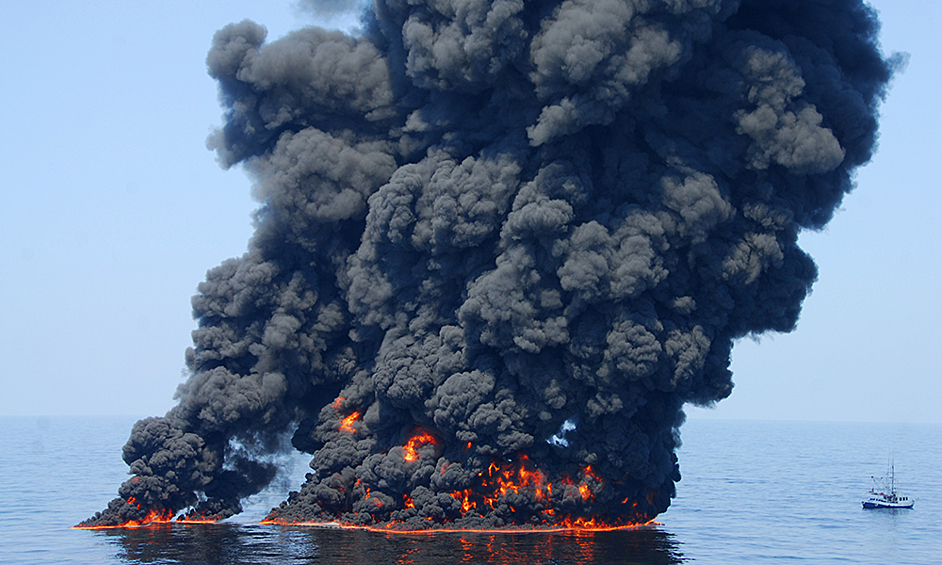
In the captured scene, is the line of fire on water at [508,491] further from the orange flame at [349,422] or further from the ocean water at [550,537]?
the orange flame at [349,422]

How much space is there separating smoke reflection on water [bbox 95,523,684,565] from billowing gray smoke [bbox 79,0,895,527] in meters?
2.73

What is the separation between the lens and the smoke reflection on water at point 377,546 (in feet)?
175

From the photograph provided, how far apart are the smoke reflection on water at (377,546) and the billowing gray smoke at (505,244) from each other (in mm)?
2729

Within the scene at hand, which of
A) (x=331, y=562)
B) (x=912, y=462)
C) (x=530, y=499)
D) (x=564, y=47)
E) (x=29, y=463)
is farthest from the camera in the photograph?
(x=912, y=462)

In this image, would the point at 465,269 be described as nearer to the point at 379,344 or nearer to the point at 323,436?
the point at 379,344

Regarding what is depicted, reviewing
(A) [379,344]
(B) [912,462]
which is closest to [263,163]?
(A) [379,344]

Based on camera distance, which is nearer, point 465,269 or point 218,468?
point 465,269

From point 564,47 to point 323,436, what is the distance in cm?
3147

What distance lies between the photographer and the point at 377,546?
57438 millimetres

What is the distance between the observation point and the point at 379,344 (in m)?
69.9

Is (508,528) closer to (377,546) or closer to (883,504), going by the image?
(377,546)

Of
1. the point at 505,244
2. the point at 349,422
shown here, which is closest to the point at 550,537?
the point at 349,422

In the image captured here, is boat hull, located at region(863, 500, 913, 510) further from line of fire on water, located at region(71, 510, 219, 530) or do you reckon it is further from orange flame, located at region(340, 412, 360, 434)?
line of fire on water, located at region(71, 510, 219, 530)

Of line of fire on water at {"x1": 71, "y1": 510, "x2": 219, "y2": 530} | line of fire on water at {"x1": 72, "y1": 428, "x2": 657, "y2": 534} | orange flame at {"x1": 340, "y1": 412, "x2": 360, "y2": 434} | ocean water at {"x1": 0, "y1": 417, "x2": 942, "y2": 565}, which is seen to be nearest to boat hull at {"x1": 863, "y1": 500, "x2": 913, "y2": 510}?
ocean water at {"x1": 0, "y1": 417, "x2": 942, "y2": 565}
